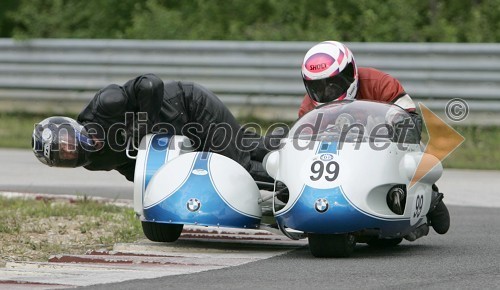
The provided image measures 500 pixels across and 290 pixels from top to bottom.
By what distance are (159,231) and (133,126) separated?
81cm

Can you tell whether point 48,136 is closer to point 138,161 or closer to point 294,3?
point 138,161

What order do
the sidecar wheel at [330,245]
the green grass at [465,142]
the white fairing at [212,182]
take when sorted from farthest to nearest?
the green grass at [465,142] → the white fairing at [212,182] → the sidecar wheel at [330,245]

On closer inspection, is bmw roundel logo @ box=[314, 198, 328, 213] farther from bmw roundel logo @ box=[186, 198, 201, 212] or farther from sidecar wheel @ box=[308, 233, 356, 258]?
bmw roundel logo @ box=[186, 198, 201, 212]

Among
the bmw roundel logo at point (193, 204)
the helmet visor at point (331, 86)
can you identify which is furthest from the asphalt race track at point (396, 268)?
the helmet visor at point (331, 86)

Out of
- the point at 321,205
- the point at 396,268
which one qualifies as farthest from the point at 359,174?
the point at 396,268

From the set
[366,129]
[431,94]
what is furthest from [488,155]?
[366,129]

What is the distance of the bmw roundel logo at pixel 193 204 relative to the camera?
8.21 meters

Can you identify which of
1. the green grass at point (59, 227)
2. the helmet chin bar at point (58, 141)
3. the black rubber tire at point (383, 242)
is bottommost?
the green grass at point (59, 227)

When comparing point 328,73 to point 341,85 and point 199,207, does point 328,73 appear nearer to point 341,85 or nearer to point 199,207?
point 341,85

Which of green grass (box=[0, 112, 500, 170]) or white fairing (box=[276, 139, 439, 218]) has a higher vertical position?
white fairing (box=[276, 139, 439, 218])

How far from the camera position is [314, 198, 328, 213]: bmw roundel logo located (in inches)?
303

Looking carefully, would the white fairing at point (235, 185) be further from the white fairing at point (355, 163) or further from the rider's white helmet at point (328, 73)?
the rider's white helmet at point (328, 73)

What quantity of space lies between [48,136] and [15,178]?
5170mm

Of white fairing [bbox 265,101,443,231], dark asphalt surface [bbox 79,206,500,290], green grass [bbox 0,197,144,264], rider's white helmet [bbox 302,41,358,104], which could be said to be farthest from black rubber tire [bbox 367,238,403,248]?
green grass [bbox 0,197,144,264]
